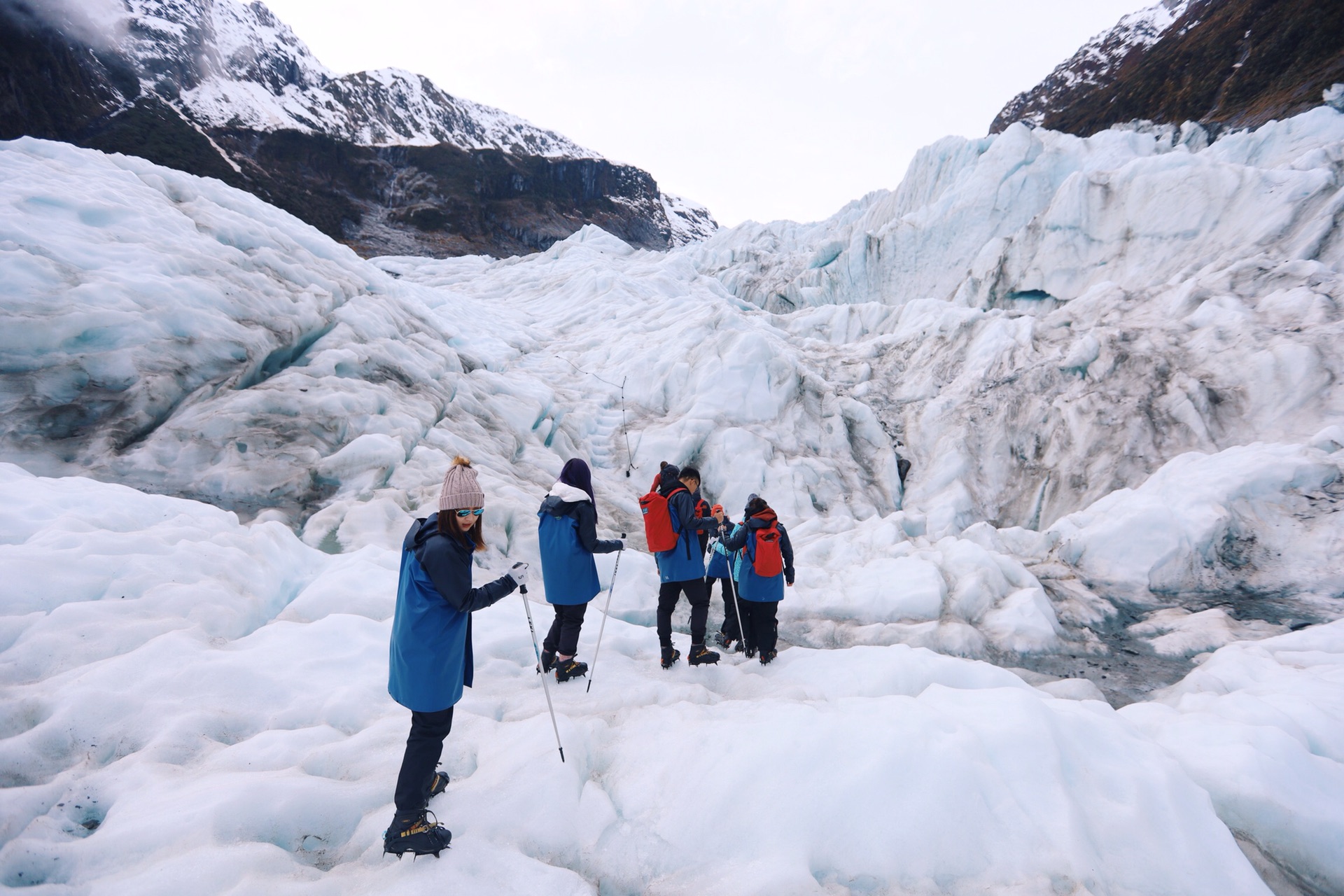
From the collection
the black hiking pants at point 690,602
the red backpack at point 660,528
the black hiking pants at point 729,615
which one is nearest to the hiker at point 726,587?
the black hiking pants at point 729,615

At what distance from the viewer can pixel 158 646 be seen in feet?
12.8

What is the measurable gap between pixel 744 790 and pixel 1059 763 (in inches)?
76.0

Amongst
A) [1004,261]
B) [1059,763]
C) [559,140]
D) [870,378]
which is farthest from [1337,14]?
[559,140]

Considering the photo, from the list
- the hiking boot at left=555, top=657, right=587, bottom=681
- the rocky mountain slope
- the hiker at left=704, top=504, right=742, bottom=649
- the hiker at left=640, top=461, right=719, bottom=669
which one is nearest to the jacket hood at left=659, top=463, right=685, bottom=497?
the hiker at left=640, top=461, right=719, bottom=669

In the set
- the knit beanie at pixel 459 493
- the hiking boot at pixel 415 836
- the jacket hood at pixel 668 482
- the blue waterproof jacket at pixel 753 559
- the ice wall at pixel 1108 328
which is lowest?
the hiking boot at pixel 415 836

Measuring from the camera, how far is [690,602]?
16.9ft

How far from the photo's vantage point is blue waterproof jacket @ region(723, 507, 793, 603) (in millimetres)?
5180

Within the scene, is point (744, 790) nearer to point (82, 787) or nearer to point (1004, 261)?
point (82, 787)

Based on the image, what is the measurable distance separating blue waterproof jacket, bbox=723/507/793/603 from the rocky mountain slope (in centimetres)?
7542

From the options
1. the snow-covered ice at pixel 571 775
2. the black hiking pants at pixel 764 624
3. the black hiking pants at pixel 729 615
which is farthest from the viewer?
the black hiking pants at pixel 729 615

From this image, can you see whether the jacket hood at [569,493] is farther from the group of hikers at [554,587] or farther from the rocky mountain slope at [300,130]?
the rocky mountain slope at [300,130]

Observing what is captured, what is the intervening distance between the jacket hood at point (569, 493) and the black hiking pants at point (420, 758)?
5.74ft

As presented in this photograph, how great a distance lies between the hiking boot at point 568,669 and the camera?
4652 mm

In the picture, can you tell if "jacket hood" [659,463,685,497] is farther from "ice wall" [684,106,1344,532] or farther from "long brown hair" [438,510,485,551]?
"ice wall" [684,106,1344,532]
